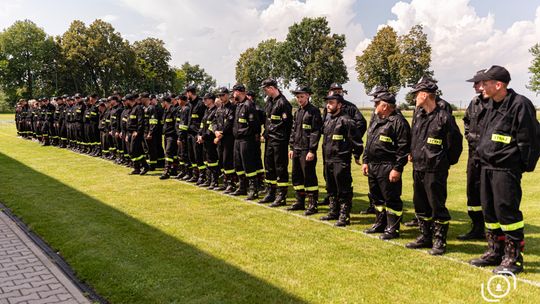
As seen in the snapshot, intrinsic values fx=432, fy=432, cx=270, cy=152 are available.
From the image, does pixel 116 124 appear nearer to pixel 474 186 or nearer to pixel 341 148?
pixel 341 148

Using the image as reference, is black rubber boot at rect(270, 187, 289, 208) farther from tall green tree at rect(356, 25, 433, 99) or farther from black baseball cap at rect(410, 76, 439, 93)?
tall green tree at rect(356, 25, 433, 99)

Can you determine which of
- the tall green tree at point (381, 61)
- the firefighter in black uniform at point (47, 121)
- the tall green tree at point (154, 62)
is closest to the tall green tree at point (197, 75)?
the tall green tree at point (154, 62)

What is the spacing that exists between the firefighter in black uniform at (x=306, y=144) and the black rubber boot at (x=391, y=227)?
5.73ft

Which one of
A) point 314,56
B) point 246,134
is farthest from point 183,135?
point 314,56

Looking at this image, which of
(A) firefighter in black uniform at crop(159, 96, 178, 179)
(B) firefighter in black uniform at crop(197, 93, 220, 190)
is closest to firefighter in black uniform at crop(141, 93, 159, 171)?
(A) firefighter in black uniform at crop(159, 96, 178, 179)

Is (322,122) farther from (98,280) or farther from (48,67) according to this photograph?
(48,67)

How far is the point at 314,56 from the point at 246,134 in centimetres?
5237

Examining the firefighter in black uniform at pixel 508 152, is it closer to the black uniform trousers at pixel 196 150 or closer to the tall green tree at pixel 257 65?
the black uniform trousers at pixel 196 150

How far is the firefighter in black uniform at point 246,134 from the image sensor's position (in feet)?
30.2

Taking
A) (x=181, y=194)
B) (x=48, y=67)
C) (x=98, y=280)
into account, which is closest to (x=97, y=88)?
(x=48, y=67)

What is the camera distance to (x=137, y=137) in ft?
40.8

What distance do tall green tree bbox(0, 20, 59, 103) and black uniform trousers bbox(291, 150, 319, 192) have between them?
66673 mm

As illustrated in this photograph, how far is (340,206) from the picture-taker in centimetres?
755

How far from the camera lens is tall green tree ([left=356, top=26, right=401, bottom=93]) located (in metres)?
51.8
